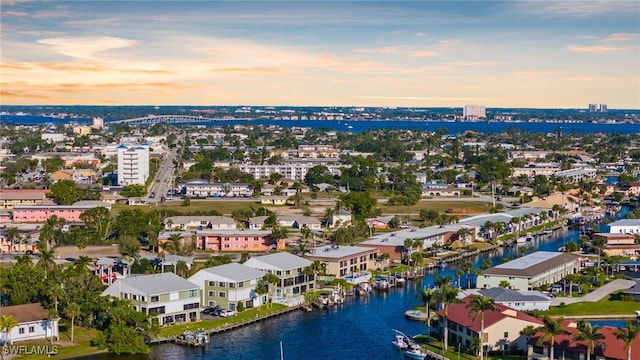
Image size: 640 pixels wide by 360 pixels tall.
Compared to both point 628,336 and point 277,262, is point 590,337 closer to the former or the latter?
point 628,336

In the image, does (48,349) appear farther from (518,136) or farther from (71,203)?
(518,136)

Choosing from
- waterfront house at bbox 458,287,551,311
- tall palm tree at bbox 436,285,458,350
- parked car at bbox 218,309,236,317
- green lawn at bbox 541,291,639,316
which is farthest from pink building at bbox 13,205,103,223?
green lawn at bbox 541,291,639,316

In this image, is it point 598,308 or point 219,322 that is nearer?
point 219,322

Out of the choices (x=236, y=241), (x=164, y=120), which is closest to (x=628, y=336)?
(x=236, y=241)

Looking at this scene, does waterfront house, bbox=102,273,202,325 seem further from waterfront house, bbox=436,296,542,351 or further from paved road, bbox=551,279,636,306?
paved road, bbox=551,279,636,306

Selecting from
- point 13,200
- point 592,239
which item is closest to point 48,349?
point 592,239
